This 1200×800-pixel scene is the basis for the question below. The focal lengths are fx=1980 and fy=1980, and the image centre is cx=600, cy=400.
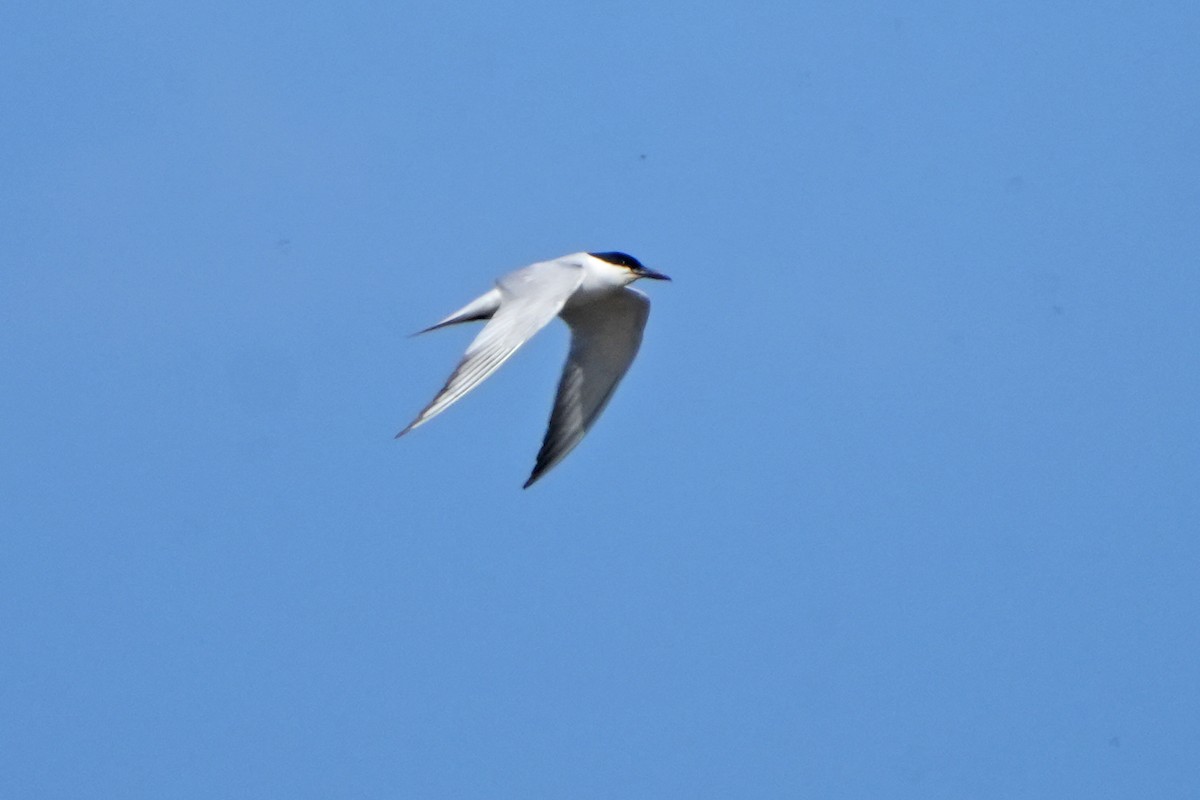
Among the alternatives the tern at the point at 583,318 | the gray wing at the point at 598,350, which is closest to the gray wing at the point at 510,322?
the tern at the point at 583,318

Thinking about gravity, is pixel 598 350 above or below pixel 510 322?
above

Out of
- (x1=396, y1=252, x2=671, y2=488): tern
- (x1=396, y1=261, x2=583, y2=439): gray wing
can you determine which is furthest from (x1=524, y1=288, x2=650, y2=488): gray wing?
(x1=396, y1=261, x2=583, y2=439): gray wing

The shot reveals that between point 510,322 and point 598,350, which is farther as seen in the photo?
point 598,350

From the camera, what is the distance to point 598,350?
39.1ft

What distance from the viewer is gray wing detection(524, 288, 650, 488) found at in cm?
1177

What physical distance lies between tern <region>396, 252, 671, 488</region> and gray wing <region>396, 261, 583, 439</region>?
0.01 metres

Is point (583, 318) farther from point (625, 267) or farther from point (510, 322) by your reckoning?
point (510, 322)

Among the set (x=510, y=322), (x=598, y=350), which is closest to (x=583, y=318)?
(x=598, y=350)

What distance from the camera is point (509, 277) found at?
36.1 ft

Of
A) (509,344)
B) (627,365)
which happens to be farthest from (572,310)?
(509,344)

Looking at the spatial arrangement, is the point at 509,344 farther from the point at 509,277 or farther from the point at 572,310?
the point at 572,310

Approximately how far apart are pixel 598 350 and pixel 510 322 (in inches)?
86.1

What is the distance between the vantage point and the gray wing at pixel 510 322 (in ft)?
29.8

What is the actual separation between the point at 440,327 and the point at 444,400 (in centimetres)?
206
